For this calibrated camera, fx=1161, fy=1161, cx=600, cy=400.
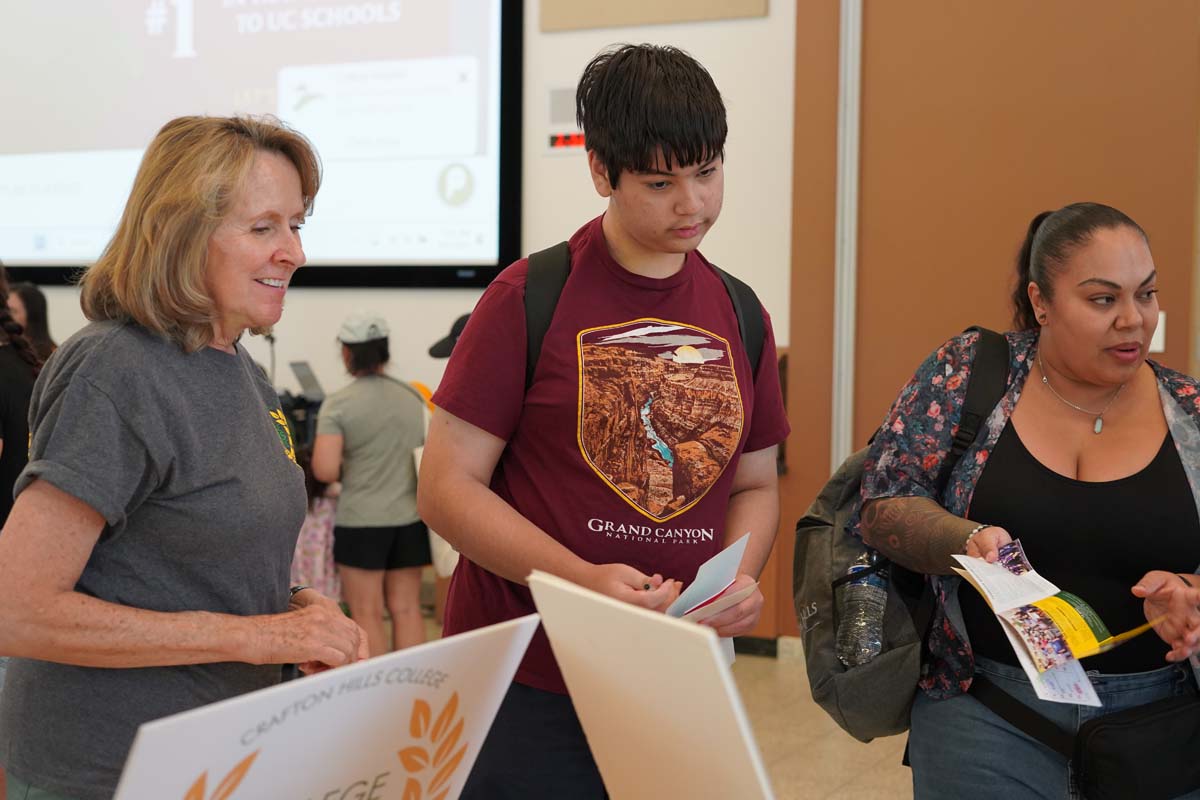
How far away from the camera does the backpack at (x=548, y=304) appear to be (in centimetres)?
168

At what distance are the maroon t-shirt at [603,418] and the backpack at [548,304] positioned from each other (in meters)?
0.01

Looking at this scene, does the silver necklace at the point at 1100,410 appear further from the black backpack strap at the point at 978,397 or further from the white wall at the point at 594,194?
the white wall at the point at 594,194

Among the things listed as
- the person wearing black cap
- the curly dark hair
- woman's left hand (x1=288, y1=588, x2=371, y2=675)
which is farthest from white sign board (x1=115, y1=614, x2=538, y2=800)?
the person wearing black cap

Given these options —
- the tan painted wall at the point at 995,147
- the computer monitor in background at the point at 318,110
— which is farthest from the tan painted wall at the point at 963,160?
the computer monitor in background at the point at 318,110

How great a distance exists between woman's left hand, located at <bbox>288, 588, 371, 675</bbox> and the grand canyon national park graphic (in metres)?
0.41

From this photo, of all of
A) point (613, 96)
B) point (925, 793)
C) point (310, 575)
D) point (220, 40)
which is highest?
point (220, 40)

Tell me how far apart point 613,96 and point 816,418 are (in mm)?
3596

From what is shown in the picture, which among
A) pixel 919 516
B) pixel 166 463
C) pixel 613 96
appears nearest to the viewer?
pixel 166 463

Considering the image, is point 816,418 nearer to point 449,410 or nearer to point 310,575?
point 310,575

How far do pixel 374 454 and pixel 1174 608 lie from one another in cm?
331

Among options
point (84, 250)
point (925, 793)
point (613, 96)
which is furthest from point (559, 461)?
point (84, 250)

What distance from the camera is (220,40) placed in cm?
612

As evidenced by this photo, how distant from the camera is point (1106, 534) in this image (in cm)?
186

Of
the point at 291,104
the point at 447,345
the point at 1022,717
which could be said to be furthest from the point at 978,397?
the point at 291,104
